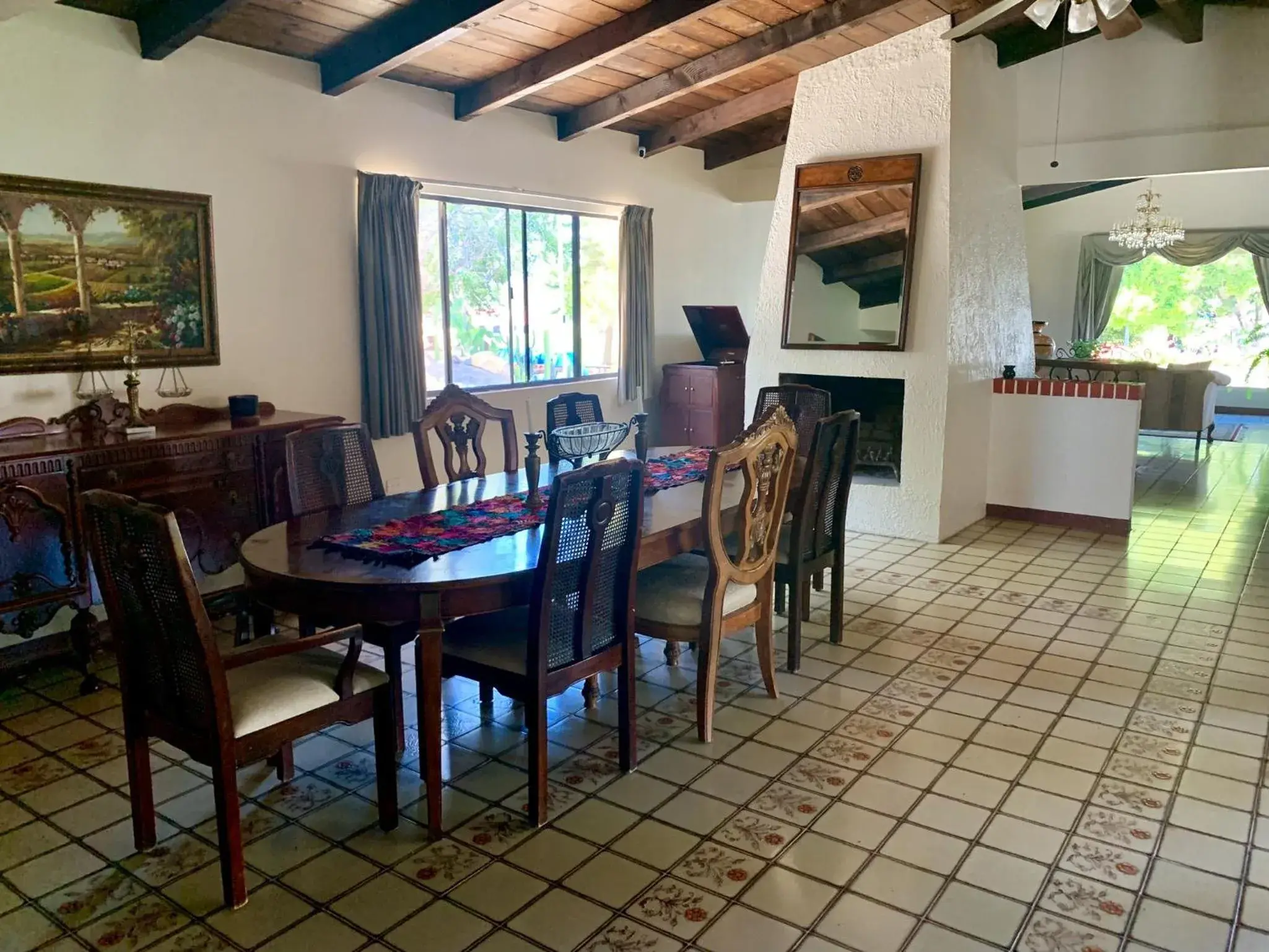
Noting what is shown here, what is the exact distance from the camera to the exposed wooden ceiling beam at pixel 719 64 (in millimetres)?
4719

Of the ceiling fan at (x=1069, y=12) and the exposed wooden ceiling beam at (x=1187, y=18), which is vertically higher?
the exposed wooden ceiling beam at (x=1187, y=18)

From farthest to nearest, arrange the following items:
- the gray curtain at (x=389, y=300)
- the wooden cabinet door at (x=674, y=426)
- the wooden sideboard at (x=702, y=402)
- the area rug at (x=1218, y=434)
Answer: the area rug at (x=1218, y=434) → the wooden cabinet door at (x=674, y=426) → the wooden sideboard at (x=702, y=402) → the gray curtain at (x=389, y=300)

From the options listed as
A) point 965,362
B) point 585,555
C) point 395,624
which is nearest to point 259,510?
point 395,624

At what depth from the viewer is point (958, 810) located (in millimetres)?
2477

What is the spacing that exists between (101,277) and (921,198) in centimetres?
409

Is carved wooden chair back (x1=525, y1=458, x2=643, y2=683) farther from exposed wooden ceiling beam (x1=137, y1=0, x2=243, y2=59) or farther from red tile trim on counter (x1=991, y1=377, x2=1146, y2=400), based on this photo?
red tile trim on counter (x1=991, y1=377, x2=1146, y2=400)

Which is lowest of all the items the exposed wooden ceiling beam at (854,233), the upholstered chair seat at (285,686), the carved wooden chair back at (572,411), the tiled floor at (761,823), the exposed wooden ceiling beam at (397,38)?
the tiled floor at (761,823)

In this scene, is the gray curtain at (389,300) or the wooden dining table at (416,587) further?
the gray curtain at (389,300)

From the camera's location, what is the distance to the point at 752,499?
9.37ft

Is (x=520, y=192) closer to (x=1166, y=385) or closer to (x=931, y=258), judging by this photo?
(x=931, y=258)

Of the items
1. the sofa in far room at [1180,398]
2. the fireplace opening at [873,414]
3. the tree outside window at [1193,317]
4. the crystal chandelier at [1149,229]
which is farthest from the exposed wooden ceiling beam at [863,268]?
the tree outside window at [1193,317]

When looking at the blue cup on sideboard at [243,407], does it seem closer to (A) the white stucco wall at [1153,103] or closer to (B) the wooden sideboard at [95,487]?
(B) the wooden sideboard at [95,487]

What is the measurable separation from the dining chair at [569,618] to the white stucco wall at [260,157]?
0.66m

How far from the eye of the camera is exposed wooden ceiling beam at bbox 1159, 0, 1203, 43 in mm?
5469
